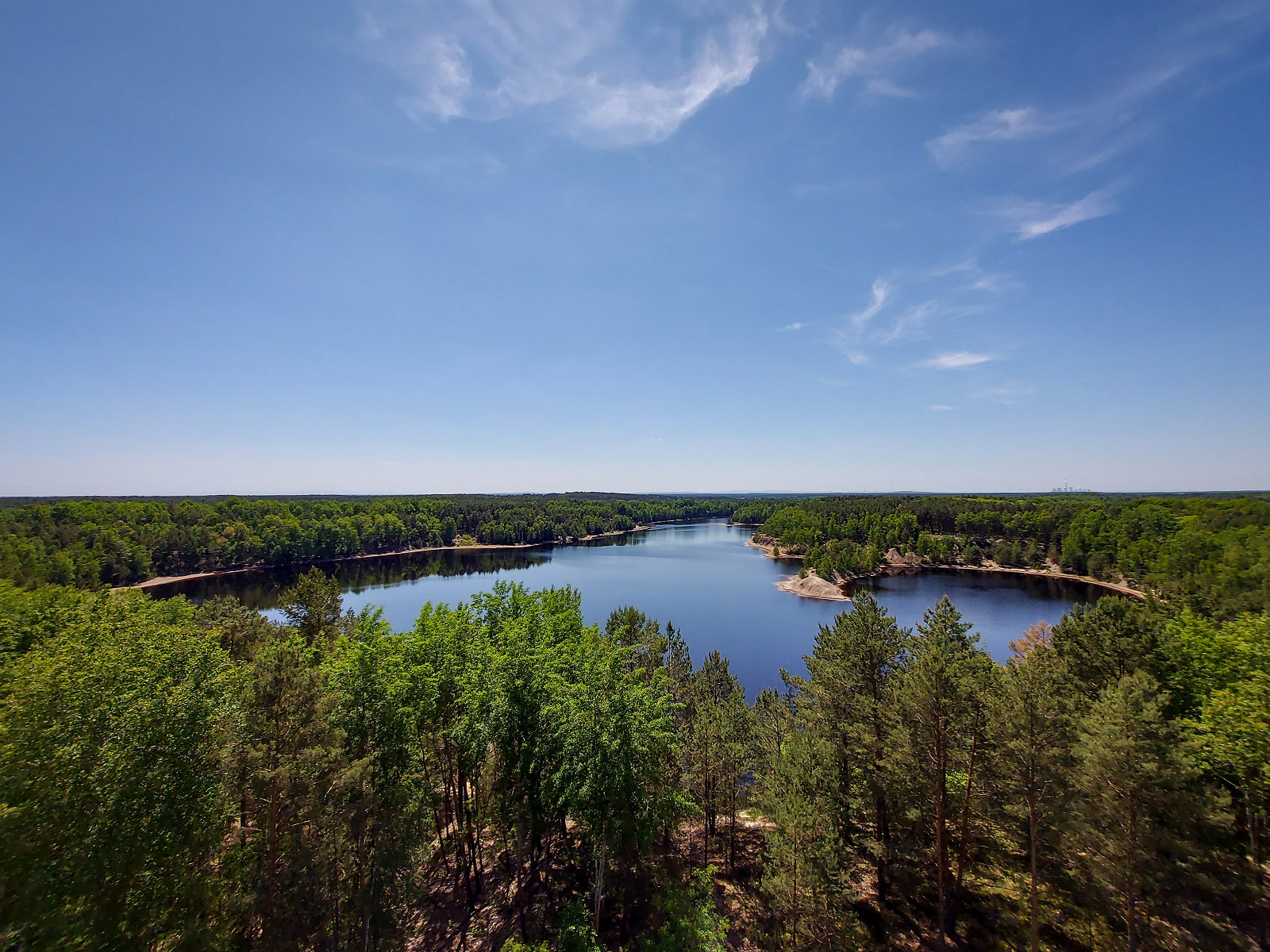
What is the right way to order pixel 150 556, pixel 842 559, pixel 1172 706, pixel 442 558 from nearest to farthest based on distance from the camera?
pixel 1172 706 → pixel 150 556 → pixel 842 559 → pixel 442 558

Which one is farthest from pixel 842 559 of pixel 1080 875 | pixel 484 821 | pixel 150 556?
pixel 150 556

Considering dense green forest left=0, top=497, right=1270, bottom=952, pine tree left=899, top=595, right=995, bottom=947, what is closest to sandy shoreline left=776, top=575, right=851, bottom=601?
dense green forest left=0, top=497, right=1270, bottom=952

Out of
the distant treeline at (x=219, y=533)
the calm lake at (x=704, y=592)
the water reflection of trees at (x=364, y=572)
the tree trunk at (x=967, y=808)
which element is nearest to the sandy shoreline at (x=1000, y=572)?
the calm lake at (x=704, y=592)

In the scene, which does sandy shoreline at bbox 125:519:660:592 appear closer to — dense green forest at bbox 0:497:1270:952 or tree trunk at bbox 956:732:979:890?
dense green forest at bbox 0:497:1270:952

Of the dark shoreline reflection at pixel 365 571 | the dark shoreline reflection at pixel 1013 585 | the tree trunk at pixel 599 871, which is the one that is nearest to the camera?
the tree trunk at pixel 599 871

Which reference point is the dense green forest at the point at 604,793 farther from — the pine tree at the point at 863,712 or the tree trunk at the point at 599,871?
the tree trunk at the point at 599,871

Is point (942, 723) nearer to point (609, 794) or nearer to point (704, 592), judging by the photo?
point (609, 794)

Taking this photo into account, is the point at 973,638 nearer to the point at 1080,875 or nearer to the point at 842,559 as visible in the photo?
the point at 1080,875
